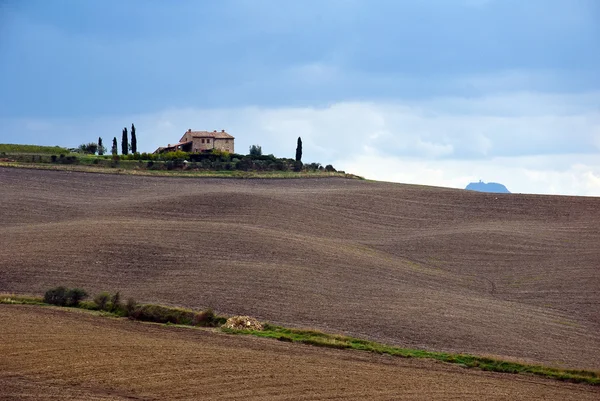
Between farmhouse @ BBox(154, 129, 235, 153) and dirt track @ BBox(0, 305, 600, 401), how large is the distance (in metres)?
74.2

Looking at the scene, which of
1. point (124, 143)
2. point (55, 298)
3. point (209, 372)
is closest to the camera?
point (209, 372)

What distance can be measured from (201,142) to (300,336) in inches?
2990

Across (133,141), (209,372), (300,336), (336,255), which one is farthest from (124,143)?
(209,372)

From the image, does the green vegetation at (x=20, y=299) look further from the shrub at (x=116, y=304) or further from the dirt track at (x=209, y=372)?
the dirt track at (x=209, y=372)

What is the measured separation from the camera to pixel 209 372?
1001 inches

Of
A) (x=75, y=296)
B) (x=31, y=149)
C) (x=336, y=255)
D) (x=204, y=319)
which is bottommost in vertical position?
(x=204, y=319)

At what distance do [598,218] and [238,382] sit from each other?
44.6m

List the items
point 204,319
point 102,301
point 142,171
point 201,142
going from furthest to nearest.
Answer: point 201,142
point 142,171
point 102,301
point 204,319

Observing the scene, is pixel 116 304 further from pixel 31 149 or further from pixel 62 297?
pixel 31 149

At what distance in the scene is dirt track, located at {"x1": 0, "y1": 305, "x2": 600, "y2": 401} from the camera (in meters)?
23.2

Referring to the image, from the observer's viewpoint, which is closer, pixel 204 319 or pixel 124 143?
pixel 204 319

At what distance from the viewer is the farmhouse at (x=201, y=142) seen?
348ft

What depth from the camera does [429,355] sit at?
102ft

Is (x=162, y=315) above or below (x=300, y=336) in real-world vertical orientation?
above
